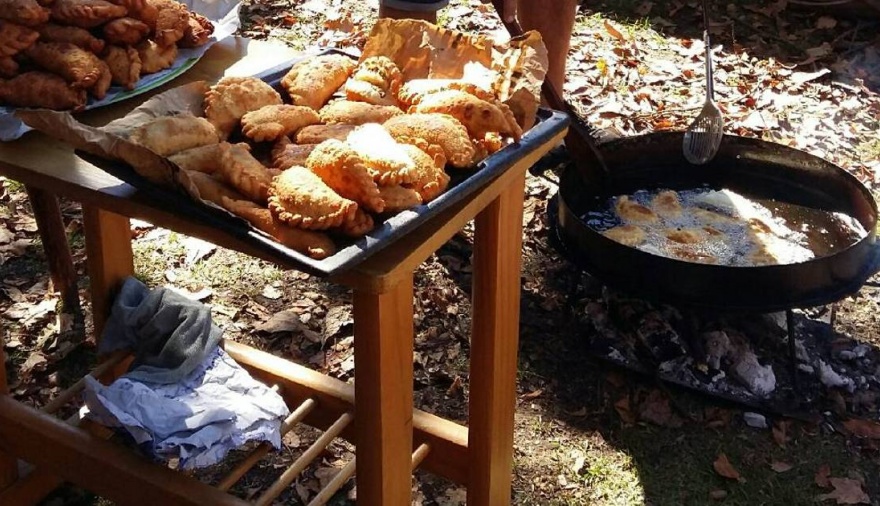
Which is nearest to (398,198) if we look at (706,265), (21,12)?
(21,12)

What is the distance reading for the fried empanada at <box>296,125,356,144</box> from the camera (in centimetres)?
174

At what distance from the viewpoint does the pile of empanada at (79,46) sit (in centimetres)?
193

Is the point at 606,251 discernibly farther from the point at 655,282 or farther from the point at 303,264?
the point at 303,264

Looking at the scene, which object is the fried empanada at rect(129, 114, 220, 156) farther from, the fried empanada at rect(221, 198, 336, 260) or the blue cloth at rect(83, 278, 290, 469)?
the blue cloth at rect(83, 278, 290, 469)

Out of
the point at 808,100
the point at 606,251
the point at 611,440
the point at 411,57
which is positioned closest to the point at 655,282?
the point at 606,251

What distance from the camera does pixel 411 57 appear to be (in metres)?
2.05

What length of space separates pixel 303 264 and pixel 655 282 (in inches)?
66.9

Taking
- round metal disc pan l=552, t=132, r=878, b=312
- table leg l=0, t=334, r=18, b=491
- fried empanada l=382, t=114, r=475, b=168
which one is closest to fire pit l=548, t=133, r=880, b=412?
round metal disc pan l=552, t=132, r=878, b=312

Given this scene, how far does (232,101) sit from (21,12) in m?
0.58

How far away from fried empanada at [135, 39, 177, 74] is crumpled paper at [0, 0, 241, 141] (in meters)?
0.01

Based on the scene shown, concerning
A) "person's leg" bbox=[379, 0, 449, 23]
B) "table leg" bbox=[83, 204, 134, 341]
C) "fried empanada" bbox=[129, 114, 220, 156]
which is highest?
"fried empanada" bbox=[129, 114, 220, 156]

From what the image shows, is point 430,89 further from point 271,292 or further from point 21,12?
point 271,292

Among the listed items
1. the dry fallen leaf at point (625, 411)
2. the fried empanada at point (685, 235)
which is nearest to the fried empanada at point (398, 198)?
the dry fallen leaf at point (625, 411)

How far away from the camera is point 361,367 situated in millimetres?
Answer: 1718
